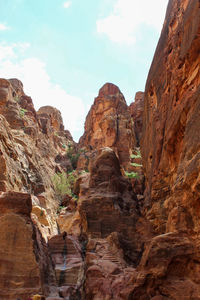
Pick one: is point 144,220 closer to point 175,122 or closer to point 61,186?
point 175,122

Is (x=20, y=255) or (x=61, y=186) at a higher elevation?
(x=61, y=186)

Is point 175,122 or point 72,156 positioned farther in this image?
point 72,156

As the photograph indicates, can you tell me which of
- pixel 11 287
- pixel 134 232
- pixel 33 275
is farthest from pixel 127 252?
pixel 11 287

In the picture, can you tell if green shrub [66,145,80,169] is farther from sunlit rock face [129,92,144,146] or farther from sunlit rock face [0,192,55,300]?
sunlit rock face [0,192,55,300]

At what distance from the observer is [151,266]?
27.3 ft

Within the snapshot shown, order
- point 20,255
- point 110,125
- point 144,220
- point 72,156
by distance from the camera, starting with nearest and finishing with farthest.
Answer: point 20,255 < point 144,220 < point 110,125 < point 72,156

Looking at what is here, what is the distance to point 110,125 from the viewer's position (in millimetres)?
47781

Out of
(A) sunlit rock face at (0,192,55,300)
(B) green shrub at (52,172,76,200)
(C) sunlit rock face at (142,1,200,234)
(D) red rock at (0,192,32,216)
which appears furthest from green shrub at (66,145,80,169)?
(A) sunlit rock face at (0,192,55,300)

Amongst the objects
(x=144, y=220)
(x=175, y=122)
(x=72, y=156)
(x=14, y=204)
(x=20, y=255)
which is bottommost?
(x=20, y=255)

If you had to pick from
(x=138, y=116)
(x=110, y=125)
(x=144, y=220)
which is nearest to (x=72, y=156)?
(x=110, y=125)

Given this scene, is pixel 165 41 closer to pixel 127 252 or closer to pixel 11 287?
pixel 127 252

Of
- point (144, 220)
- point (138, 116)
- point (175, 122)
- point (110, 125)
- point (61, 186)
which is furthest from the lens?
point (138, 116)

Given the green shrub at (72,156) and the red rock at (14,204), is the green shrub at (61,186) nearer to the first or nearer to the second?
the green shrub at (72,156)

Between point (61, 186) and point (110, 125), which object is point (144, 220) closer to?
point (61, 186)
